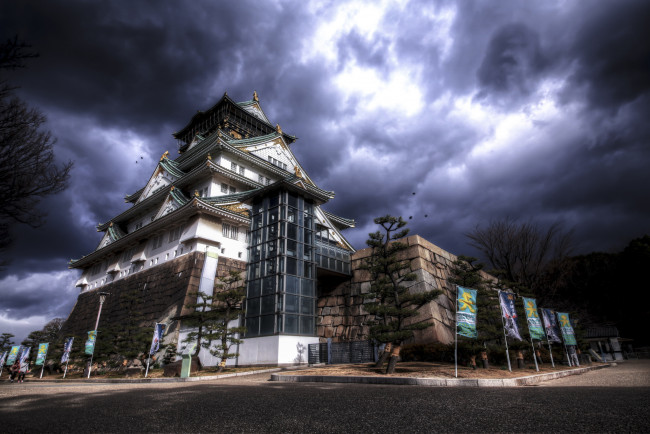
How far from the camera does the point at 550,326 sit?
15.3 metres

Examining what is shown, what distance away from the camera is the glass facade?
16.7m

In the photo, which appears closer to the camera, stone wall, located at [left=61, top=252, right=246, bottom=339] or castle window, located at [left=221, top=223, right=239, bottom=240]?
stone wall, located at [left=61, top=252, right=246, bottom=339]

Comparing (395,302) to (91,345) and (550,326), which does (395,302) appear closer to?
(550,326)

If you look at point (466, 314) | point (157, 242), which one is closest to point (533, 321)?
point (466, 314)

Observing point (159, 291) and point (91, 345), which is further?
point (159, 291)

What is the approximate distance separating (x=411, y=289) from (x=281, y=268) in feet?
21.9

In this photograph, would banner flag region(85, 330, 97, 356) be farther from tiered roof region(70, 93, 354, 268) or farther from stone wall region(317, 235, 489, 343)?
stone wall region(317, 235, 489, 343)

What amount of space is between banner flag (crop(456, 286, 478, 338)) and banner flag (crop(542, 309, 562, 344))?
6.46 meters

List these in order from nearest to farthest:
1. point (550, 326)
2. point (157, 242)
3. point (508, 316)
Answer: point (508, 316), point (550, 326), point (157, 242)

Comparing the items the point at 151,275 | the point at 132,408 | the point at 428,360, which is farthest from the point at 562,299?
the point at 132,408

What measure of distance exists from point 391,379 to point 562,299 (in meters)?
37.5

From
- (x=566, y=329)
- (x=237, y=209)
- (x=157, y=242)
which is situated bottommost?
(x=566, y=329)

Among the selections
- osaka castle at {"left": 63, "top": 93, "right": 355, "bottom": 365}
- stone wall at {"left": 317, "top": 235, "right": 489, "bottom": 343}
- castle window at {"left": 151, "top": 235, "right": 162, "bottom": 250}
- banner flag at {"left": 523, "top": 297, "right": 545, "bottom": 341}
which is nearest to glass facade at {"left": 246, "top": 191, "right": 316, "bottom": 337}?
osaka castle at {"left": 63, "top": 93, "right": 355, "bottom": 365}

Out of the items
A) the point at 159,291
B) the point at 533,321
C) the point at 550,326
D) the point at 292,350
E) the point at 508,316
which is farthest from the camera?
the point at 159,291
